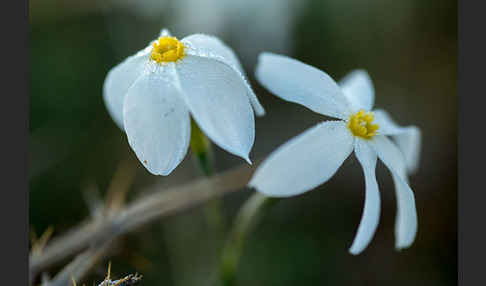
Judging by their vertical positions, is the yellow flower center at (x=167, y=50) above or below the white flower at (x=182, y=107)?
above

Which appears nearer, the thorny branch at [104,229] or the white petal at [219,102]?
the white petal at [219,102]

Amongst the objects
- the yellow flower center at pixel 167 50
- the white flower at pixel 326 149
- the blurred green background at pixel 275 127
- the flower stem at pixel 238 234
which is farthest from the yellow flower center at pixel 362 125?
the blurred green background at pixel 275 127

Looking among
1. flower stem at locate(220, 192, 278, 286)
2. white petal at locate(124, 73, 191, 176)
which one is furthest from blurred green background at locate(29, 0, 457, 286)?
white petal at locate(124, 73, 191, 176)

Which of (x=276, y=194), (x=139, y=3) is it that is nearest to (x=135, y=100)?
(x=276, y=194)

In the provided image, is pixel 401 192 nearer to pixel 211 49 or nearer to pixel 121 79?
pixel 211 49

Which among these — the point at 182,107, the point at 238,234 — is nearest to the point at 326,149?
the point at 182,107

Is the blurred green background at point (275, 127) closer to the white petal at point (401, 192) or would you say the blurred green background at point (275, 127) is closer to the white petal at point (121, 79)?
the white petal at point (121, 79)
